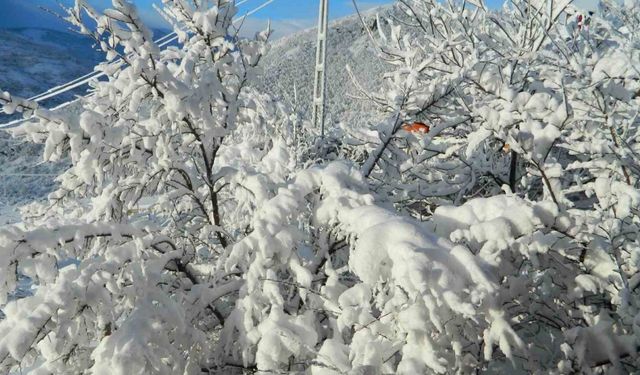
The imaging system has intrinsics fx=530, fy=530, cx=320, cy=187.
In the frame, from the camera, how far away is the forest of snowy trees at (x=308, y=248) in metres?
1.83

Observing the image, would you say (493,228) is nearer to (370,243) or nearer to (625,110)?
(370,243)

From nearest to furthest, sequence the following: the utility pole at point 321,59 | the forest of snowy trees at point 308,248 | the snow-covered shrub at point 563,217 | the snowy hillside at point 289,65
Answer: the forest of snowy trees at point 308,248
the snow-covered shrub at point 563,217
the utility pole at point 321,59
the snowy hillside at point 289,65

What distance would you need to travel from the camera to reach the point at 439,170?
4055 mm

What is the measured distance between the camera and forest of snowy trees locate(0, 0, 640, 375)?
1.83m

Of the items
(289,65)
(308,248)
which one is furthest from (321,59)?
(289,65)

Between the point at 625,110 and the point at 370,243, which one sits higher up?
the point at 625,110

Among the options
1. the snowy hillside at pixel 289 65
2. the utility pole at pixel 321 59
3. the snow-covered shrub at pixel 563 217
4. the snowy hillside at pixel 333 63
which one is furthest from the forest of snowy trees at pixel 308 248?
the snowy hillside at pixel 333 63

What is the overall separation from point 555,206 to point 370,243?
2.52 feet

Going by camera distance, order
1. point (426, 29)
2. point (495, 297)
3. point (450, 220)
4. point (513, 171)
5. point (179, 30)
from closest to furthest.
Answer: point (495, 297), point (450, 220), point (179, 30), point (513, 171), point (426, 29)

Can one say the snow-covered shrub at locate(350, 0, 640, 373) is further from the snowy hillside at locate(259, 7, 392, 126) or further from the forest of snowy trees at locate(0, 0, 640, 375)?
the snowy hillside at locate(259, 7, 392, 126)

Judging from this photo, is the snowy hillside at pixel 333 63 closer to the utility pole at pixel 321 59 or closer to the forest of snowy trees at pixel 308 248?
the utility pole at pixel 321 59

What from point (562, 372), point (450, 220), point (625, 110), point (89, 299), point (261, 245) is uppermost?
point (625, 110)

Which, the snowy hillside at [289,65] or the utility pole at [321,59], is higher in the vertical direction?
the utility pole at [321,59]

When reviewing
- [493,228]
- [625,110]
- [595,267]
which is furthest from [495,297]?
[625,110]
